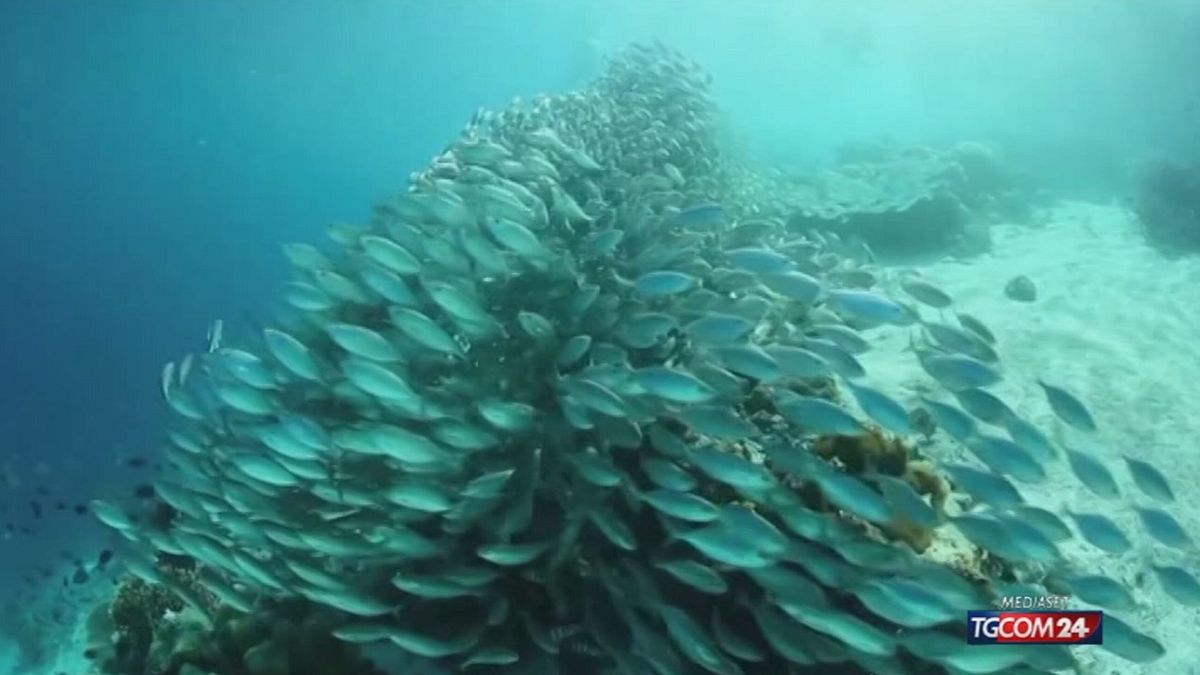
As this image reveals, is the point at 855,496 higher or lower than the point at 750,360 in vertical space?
lower

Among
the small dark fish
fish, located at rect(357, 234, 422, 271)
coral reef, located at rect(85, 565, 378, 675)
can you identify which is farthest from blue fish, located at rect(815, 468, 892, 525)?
the small dark fish

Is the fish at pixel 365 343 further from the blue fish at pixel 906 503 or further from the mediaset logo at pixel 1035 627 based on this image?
the mediaset logo at pixel 1035 627

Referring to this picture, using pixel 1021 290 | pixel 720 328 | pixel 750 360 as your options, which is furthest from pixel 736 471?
pixel 1021 290

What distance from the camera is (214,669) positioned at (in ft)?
16.7

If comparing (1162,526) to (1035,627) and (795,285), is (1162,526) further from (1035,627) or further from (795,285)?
(795,285)

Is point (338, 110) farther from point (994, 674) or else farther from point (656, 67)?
point (994, 674)

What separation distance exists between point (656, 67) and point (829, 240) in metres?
6.09

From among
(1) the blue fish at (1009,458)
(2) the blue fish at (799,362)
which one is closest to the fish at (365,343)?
(2) the blue fish at (799,362)

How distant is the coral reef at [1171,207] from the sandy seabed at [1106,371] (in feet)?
2.63

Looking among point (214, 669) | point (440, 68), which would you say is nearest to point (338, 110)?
point (440, 68)

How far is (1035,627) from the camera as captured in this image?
14.0ft

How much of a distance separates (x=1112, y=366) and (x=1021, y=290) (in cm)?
291

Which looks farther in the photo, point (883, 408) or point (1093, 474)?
point (1093, 474)

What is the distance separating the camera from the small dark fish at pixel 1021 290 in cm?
1298
